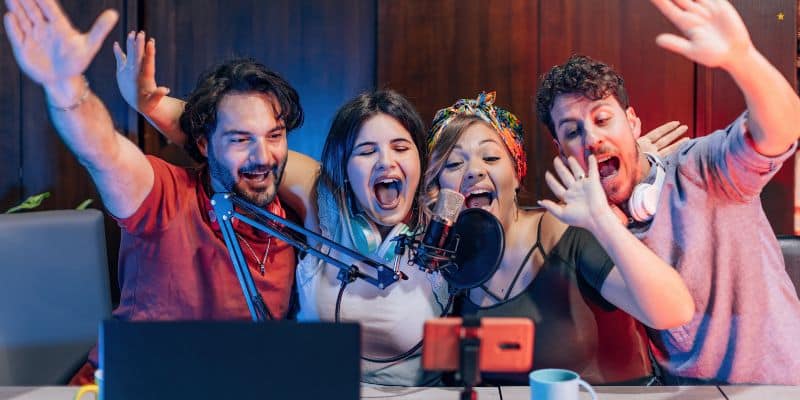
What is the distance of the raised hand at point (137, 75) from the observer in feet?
8.29

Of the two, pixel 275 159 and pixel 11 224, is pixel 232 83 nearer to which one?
pixel 275 159

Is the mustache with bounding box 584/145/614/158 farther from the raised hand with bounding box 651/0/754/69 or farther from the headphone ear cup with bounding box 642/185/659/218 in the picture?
the raised hand with bounding box 651/0/754/69

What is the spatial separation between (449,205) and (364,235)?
1.90ft

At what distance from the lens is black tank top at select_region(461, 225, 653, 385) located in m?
2.37

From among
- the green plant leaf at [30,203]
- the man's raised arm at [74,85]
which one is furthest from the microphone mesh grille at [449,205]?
the green plant leaf at [30,203]

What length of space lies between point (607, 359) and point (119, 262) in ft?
5.29

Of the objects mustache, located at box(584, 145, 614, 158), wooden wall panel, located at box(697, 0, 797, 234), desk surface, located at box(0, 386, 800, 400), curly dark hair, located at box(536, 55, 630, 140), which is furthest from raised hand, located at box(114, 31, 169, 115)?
wooden wall panel, located at box(697, 0, 797, 234)

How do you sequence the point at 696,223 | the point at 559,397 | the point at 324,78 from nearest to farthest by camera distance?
the point at 559,397, the point at 696,223, the point at 324,78

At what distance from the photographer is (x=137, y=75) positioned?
2.53 meters

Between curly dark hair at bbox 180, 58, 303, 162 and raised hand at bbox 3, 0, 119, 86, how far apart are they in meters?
0.43

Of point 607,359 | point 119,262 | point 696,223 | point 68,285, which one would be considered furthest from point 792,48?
point 68,285

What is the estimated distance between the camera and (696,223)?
2.29 metres

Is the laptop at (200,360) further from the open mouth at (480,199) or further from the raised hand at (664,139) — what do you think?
the raised hand at (664,139)

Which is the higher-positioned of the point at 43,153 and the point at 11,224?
the point at 43,153
